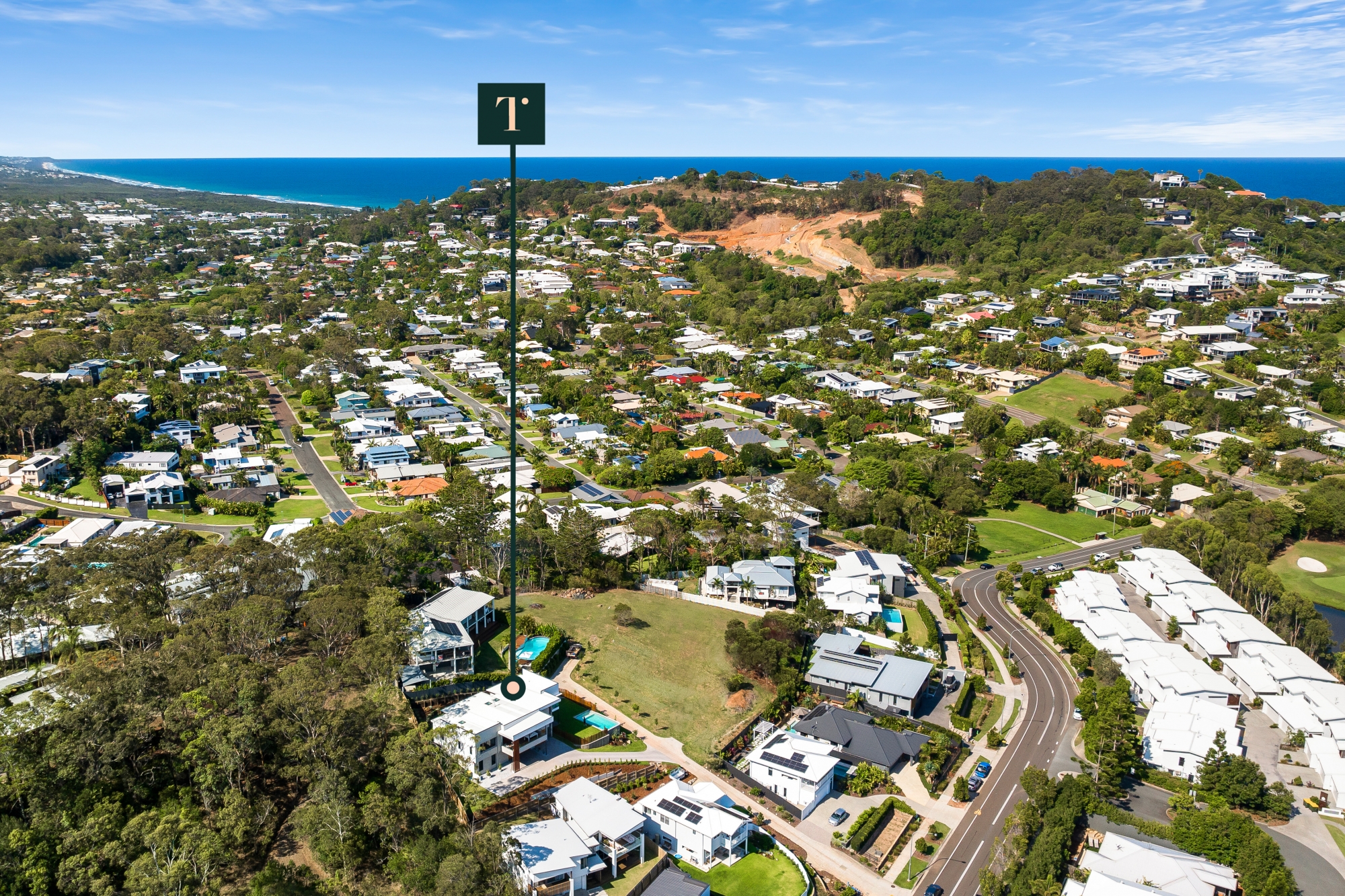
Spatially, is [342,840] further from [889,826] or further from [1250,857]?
[1250,857]

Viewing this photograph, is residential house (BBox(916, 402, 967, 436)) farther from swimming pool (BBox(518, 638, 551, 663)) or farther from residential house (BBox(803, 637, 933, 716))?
swimming pool (BBox(518, 638, 551, 663))

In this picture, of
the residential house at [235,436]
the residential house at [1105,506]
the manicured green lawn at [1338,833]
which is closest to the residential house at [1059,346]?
the residential house at [1105,506]

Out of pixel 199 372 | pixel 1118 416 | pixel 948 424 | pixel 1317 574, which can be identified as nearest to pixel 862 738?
pixel 1317 574

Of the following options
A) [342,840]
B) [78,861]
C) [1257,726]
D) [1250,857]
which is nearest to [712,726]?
[342,840]

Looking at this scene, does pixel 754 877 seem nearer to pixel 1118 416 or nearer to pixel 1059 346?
pixel 1118 416

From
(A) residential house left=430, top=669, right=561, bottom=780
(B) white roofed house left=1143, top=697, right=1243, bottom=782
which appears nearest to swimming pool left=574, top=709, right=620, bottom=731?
(A) residential house left=430, top=669, right=561, bottom=780

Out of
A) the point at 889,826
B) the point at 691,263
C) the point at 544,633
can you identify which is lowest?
the point at 889,826

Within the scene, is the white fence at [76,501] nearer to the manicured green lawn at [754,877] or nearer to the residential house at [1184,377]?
the manicured green lawn at [754,877]
